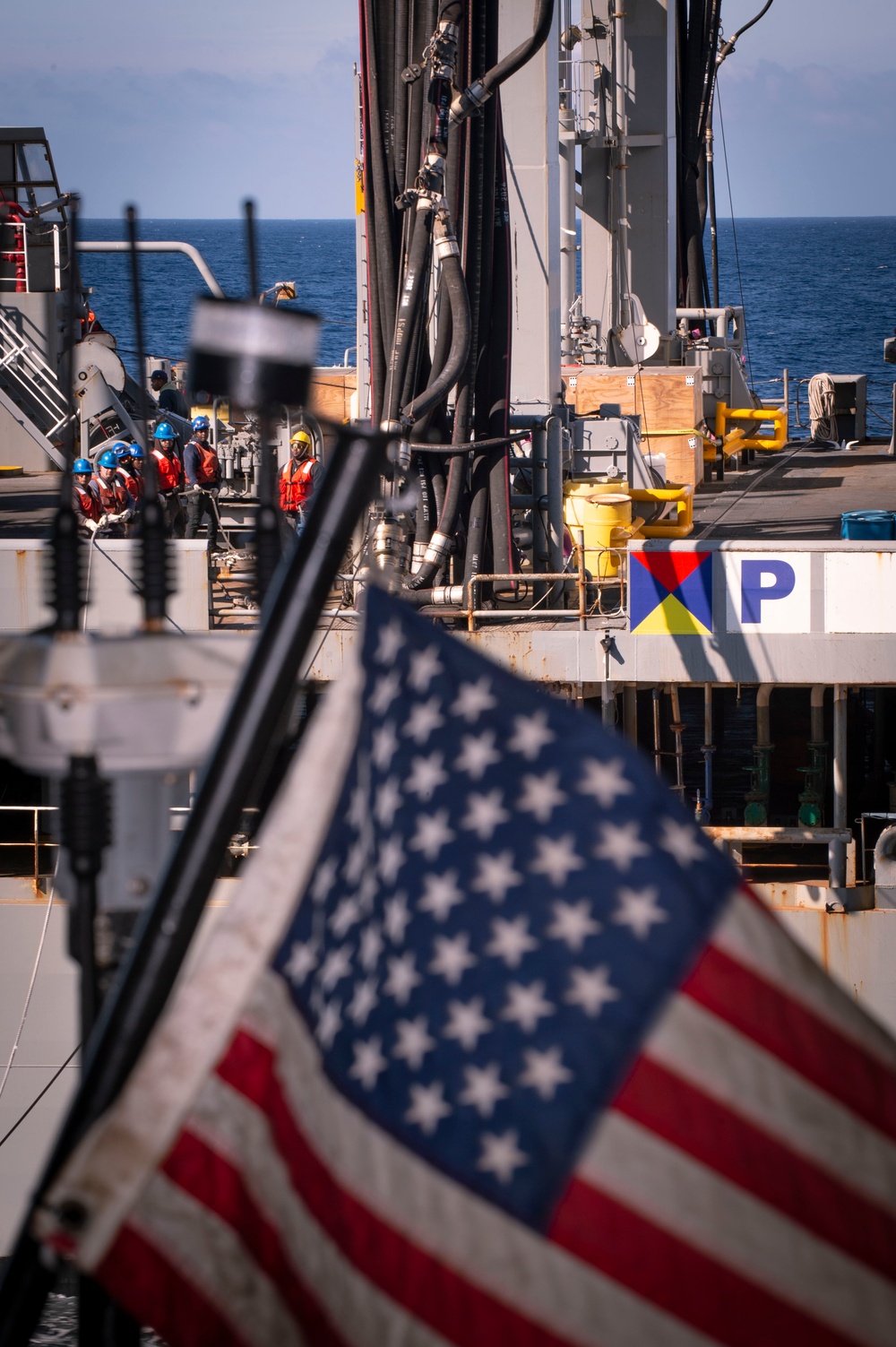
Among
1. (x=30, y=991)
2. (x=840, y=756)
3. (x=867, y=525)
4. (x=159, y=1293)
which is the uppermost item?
(x=867, y=525)

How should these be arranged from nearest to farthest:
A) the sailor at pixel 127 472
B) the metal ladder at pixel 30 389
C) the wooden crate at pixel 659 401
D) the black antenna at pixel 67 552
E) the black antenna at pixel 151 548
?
the black antenna at pixel 67 552, the black antenna at pixel 151 548, the sailor at pixel 127 472, the metal ladder at pixel 30 389, the wooden crate at pixel 659 401

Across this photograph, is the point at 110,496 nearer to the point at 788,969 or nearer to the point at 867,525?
the point at 867,525

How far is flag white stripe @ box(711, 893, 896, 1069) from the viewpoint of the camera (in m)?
3.20

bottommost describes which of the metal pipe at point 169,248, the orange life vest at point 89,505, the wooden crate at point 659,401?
the orange life vest at point 89,505

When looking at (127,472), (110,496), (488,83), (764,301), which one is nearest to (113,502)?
(110,496)

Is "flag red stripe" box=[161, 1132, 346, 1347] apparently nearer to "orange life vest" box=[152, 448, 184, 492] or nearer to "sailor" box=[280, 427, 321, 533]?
"sailor" box=[280, 427, 321, 533]

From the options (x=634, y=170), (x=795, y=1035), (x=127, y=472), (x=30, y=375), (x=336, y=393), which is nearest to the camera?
(x=795, y=1035)

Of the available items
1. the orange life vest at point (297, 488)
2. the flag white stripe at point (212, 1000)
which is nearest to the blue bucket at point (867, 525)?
the orange life vest at point (297, 488)

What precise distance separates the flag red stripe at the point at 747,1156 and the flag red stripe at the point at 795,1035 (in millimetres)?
157

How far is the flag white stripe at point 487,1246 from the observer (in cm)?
309

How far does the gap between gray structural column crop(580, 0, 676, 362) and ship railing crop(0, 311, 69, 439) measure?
9.95 metres

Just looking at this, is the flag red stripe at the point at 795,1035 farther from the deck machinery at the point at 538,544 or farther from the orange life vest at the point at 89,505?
the orange life vest at the point at 89,505

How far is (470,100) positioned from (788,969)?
11.1 meters

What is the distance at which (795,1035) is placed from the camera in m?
3.21
